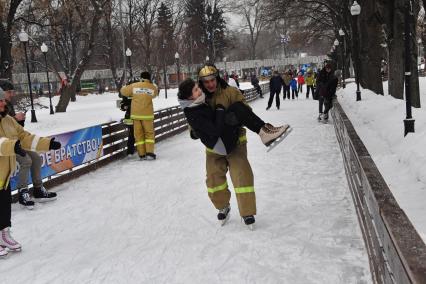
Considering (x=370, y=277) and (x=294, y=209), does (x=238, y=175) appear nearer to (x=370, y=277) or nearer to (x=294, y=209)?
(x=294, y=209)

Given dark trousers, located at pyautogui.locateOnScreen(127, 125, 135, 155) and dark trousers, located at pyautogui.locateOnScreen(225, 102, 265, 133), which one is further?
dark trousers, located at pyautogui.locateOnScreen(127, 125, 135, 155)

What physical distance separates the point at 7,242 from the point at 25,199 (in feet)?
6.16

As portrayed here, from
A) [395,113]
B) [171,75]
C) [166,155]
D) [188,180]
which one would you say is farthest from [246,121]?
[171,75]

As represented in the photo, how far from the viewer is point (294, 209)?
6.07 metres

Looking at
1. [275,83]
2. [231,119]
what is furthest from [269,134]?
[275,83]

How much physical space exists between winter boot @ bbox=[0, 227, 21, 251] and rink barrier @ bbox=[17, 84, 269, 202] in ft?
7.10

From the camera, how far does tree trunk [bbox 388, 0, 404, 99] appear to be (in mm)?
13453

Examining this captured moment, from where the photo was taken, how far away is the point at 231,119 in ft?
16.1

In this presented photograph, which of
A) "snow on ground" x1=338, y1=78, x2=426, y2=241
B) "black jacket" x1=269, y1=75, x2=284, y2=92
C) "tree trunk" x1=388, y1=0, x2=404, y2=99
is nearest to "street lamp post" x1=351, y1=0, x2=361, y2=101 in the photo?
"tree trunk" x1=388, y1=0, x2=404, y2=99

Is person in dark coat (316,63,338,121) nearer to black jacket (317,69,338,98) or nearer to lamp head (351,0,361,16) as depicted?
black jacket (317,69,338,98)

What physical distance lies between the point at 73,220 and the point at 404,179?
4372mm

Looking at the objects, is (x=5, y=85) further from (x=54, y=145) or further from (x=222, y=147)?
(x=222, y=147)

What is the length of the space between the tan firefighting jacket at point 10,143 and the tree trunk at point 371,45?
14.9 metres

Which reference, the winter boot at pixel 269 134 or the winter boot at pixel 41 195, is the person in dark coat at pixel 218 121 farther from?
the winter boot at pixel 41 195
